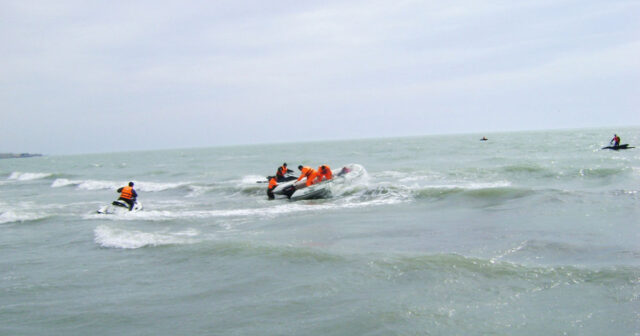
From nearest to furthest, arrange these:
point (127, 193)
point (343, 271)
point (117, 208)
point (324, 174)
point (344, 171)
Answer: point (343, 271), point (117, 208), point (127, 193), point (324, 174), point (344, 171)

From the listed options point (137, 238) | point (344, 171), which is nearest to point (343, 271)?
point (137, 238)

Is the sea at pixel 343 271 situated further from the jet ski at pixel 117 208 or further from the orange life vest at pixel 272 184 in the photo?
the orange life vest at pixel 272 184

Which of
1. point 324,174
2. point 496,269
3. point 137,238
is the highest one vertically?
point 324,174

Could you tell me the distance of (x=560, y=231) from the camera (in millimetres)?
9547

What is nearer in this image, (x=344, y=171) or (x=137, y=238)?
(x=137, y=238)

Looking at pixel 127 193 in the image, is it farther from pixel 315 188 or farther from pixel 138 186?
pixel 138 186

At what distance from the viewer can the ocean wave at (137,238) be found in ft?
32.8

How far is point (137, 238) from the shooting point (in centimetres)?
1061

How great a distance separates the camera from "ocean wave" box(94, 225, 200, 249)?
393 inches

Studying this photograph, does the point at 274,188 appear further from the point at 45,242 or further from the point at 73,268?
the point at 73,268

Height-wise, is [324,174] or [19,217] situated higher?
[324,174]

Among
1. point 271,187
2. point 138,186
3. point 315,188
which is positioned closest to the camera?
point 315,188

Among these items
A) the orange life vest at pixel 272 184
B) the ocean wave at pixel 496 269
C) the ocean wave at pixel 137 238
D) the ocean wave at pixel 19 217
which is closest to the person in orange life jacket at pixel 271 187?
the orange life vest at pixel 272 184

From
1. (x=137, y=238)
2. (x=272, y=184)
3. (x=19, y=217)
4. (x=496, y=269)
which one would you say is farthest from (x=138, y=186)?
(x=496, y=269)
